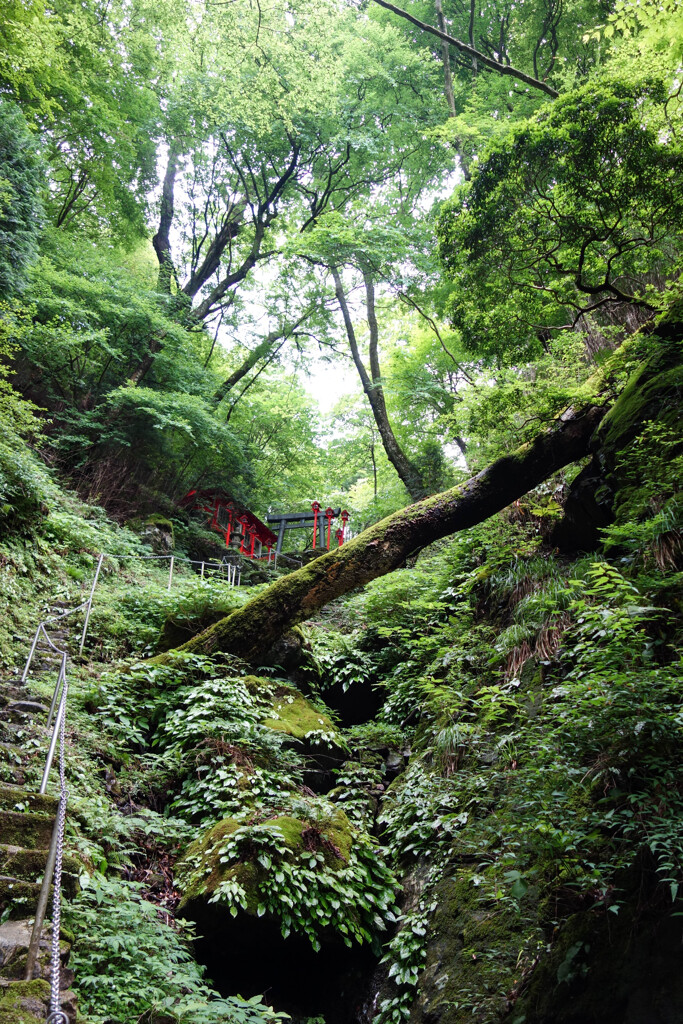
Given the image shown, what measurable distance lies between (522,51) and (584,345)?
10.4 meters

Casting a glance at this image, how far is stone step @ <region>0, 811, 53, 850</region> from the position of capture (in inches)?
116

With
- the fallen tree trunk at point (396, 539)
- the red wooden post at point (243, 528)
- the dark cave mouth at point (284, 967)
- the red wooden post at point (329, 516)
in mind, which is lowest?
the dark cave mouth at point (284, 967)

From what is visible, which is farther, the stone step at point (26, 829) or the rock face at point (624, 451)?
the rock face at point (624, 451)

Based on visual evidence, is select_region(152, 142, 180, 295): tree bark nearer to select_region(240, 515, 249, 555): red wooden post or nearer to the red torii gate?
select_region(240, 515, 249, 555): red wooden post

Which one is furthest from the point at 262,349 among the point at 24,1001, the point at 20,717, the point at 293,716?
the point at 24,1001

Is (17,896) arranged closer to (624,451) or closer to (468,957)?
(468,957)

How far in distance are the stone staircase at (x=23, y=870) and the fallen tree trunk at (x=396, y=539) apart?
9.04 feet

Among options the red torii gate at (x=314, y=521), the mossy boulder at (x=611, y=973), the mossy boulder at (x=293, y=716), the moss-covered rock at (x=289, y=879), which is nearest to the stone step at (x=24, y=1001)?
the moss-covered rock at (x=289, y=879)

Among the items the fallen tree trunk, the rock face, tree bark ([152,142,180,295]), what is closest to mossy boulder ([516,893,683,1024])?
the rock face

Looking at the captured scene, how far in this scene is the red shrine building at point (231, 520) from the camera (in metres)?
16.8

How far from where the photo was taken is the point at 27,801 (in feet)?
10.6

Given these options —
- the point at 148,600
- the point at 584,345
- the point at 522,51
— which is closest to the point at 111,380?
the point at 148,600

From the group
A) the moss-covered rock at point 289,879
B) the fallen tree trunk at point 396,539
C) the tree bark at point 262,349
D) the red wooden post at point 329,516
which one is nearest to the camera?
the moss-covered rock at point 289,879

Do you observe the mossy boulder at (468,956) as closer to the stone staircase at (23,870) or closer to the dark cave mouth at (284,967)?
the dark cave mouth at (284,967)
